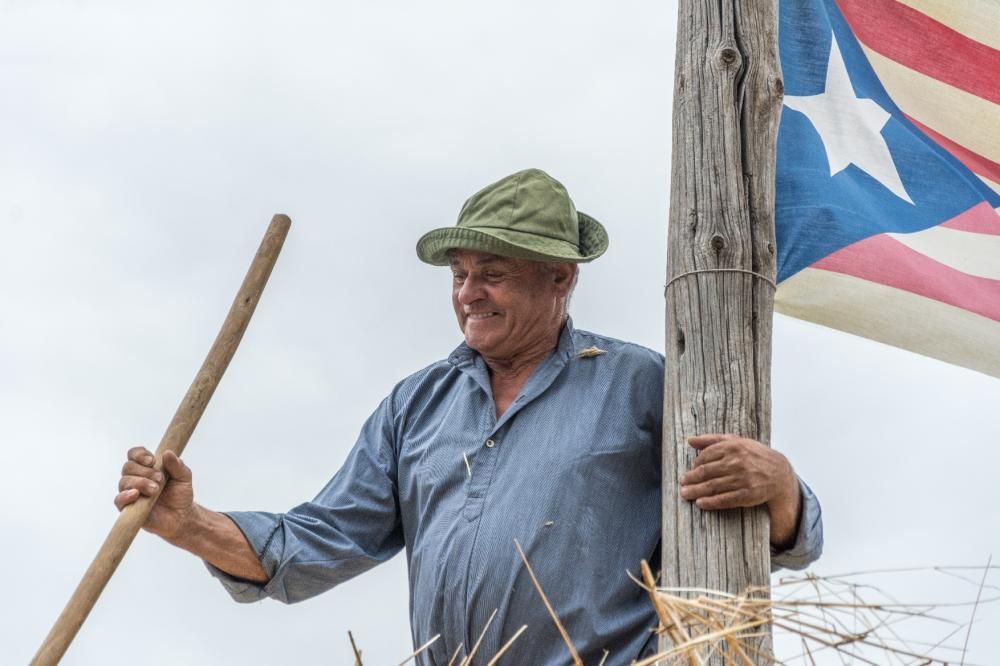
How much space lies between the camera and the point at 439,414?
3.85m

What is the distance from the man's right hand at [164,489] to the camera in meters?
3.33

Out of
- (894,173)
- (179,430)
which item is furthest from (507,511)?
(894,173)

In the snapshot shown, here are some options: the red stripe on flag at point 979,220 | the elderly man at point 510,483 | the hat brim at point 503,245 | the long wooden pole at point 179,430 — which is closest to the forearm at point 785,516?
the elderly man at point 510,483

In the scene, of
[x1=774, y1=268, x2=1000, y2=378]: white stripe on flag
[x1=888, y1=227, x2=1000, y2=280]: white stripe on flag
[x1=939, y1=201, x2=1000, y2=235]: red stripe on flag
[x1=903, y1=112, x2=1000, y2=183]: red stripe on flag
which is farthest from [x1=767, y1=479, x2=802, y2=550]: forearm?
[x1=903, y1=112, x2=1000, y2=183]: red stripe on flag

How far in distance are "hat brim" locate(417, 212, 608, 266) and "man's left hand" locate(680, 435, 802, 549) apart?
2.36ft

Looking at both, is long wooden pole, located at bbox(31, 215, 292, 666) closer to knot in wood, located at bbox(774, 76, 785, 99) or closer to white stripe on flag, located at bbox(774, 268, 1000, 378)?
knot in wood, located at bbox(774, 76, 785, 99)

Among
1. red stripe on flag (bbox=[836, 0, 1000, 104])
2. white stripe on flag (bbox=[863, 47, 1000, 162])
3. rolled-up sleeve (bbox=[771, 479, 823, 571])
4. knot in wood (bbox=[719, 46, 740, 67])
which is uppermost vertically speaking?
red stripe on flag (bbox=[836, 0, 1000, 104])

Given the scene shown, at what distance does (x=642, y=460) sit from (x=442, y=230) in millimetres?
823

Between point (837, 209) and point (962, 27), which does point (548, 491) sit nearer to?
point (837, 209)

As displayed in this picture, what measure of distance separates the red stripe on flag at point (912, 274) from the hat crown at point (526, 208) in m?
0.73

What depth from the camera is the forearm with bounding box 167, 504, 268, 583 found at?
358 cm

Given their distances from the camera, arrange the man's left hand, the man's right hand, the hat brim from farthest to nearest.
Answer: the hat brim → the man's right hand → the man's left hand

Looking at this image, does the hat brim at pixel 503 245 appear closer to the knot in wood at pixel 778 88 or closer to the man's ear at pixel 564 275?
the man's ear at pixel 564 275

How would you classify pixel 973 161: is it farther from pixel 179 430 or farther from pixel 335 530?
pixel 179 430
